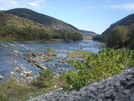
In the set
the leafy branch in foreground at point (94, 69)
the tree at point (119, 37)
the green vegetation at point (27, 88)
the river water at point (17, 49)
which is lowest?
the green vegetation at point (27, 88)

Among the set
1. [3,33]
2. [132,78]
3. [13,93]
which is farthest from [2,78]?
[3,33]

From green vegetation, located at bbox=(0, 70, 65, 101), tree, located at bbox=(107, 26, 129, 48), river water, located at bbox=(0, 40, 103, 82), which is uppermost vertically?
tree, located at bbox=(107, 26, 129, 48)

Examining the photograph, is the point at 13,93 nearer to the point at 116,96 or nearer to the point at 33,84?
the point at 33,84

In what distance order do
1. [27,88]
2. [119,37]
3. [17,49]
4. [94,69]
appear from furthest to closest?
[119,37] < [17,49] < [27,88] < [94,69]

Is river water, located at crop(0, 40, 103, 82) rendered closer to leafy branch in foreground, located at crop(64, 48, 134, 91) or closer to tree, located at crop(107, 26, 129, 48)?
tree, located at crop(107, 26, 129, 48)

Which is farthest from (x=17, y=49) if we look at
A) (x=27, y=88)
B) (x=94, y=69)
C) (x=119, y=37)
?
(x=94, y=69)

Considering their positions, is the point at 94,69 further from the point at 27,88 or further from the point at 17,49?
the point at 17,49

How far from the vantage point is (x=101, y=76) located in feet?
35.9

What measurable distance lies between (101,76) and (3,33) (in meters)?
90.3

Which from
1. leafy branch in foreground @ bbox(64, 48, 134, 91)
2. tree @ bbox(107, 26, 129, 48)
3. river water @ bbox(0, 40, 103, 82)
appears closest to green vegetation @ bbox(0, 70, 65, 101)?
river water @ bbox(0, 40, 103, 82)

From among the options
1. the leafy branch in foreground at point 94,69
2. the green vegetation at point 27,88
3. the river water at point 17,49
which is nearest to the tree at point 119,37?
the river water at point 17,49

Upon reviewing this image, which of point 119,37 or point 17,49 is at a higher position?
point 119,37

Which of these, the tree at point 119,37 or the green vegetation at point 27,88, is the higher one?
the tree at point 119,37

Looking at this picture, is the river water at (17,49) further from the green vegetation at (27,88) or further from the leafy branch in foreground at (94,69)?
the leafy branch in foreground at (94,69)
